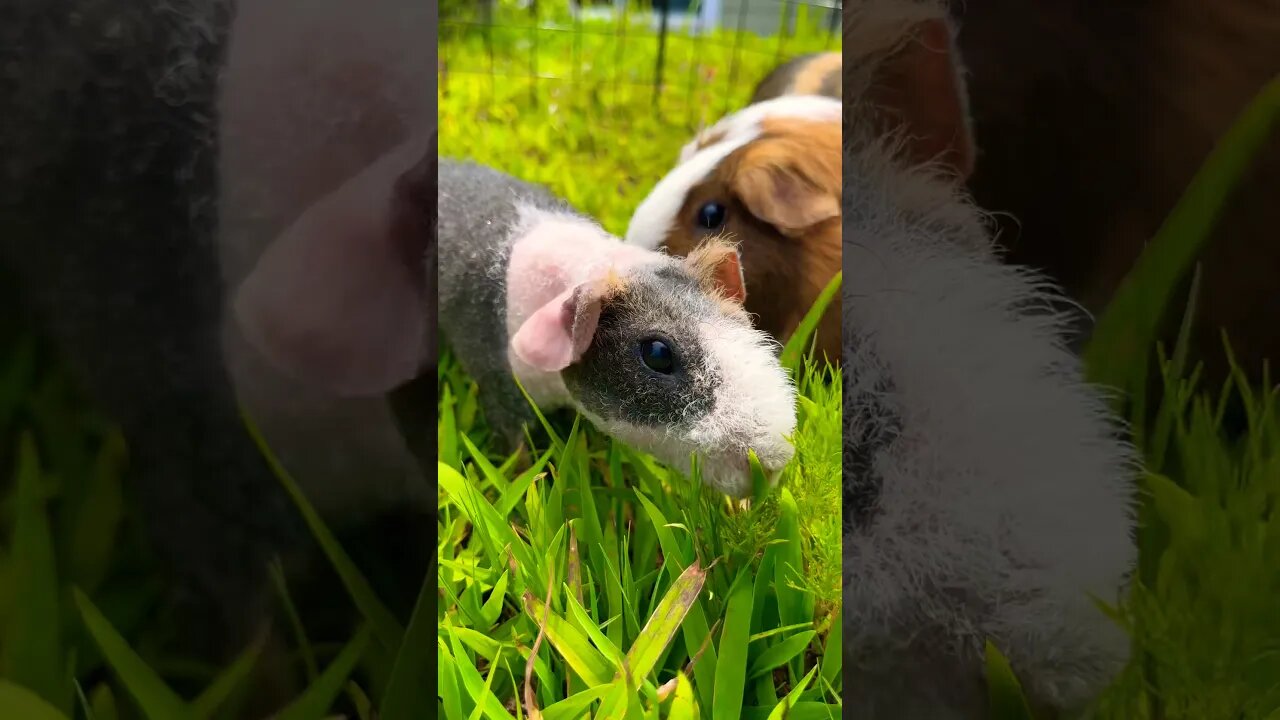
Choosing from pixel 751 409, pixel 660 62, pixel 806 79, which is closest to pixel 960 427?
pixel 751 409

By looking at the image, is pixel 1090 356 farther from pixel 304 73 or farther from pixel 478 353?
pixel 478 353

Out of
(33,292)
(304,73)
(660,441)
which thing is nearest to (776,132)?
(660,441)

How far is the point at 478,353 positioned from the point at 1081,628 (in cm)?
55

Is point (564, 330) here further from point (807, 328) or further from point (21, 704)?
point (21, 704)

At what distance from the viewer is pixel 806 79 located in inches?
35.9

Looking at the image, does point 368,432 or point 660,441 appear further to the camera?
point 660,441

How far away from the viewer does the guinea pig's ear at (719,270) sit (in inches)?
21.8

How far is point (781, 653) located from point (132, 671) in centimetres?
38

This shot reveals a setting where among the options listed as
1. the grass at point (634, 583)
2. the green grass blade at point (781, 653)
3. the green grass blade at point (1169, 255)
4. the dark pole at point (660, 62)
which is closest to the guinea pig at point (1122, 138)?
the green grass blade at point (1169, 255)

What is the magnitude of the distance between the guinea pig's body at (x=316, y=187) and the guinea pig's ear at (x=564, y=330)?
0.13 meters

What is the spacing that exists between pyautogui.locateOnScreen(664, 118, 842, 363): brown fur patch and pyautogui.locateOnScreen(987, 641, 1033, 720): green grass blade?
0.84 feet

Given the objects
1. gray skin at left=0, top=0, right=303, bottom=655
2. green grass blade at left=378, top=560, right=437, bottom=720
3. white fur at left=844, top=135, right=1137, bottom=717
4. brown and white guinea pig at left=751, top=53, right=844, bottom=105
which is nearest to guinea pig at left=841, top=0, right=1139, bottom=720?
white fur at left=844, top=135, right=1137, bottom=717

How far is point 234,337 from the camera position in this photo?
39 centimetres

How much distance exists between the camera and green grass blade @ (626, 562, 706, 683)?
48 cm
